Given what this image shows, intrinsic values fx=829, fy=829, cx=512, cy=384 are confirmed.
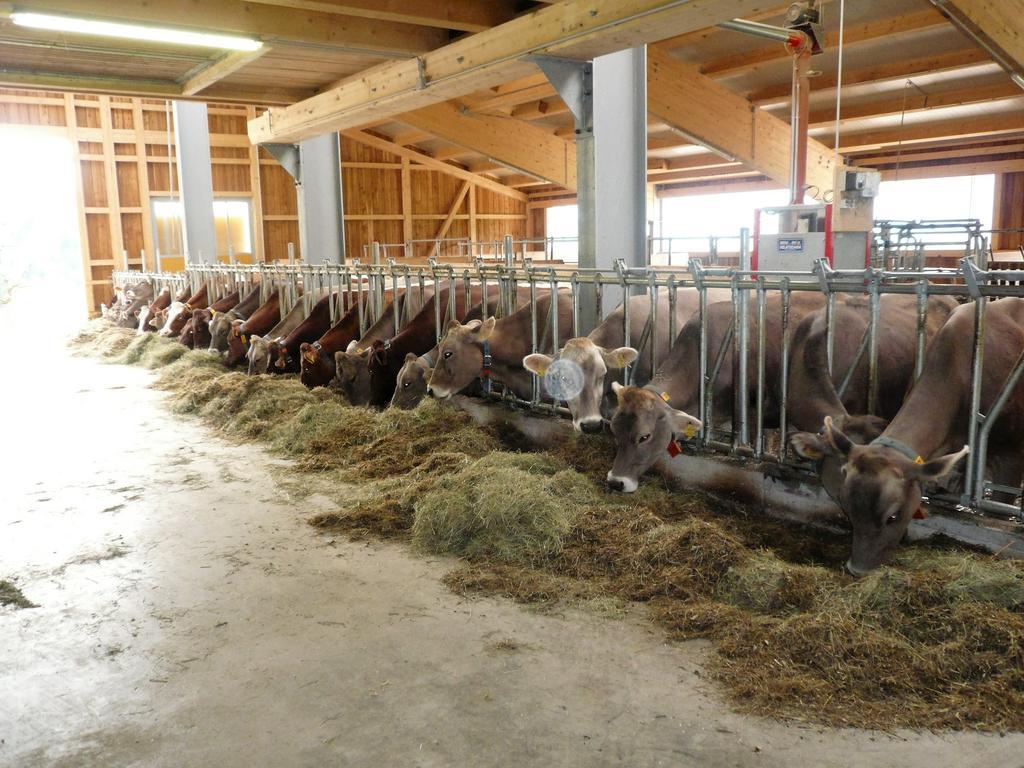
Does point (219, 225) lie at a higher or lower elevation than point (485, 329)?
higher

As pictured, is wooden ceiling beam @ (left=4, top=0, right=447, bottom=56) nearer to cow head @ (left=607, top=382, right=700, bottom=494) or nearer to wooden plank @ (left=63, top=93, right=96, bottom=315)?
cow head @ (left=607, top=382, right=700, bottom=494)

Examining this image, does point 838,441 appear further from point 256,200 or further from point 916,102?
point 256,200

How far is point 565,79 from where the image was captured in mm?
6504

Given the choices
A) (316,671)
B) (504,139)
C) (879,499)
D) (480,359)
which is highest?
(504,139)

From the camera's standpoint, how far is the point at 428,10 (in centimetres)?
682

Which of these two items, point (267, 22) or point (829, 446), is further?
point (267, 22)

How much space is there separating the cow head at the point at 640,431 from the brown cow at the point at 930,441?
1.00 m

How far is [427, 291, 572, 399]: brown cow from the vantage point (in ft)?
23.0

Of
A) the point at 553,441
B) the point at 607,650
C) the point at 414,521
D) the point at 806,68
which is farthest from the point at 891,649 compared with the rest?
the point at 806,68

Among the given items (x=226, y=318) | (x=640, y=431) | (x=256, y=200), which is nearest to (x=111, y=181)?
(x=256, y=200)

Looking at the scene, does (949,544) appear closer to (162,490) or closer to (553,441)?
(553,441)

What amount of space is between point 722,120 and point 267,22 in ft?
26.0

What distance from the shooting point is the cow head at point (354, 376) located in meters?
8.06

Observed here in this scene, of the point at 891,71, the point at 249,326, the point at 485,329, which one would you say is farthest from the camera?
the point at 891,71
